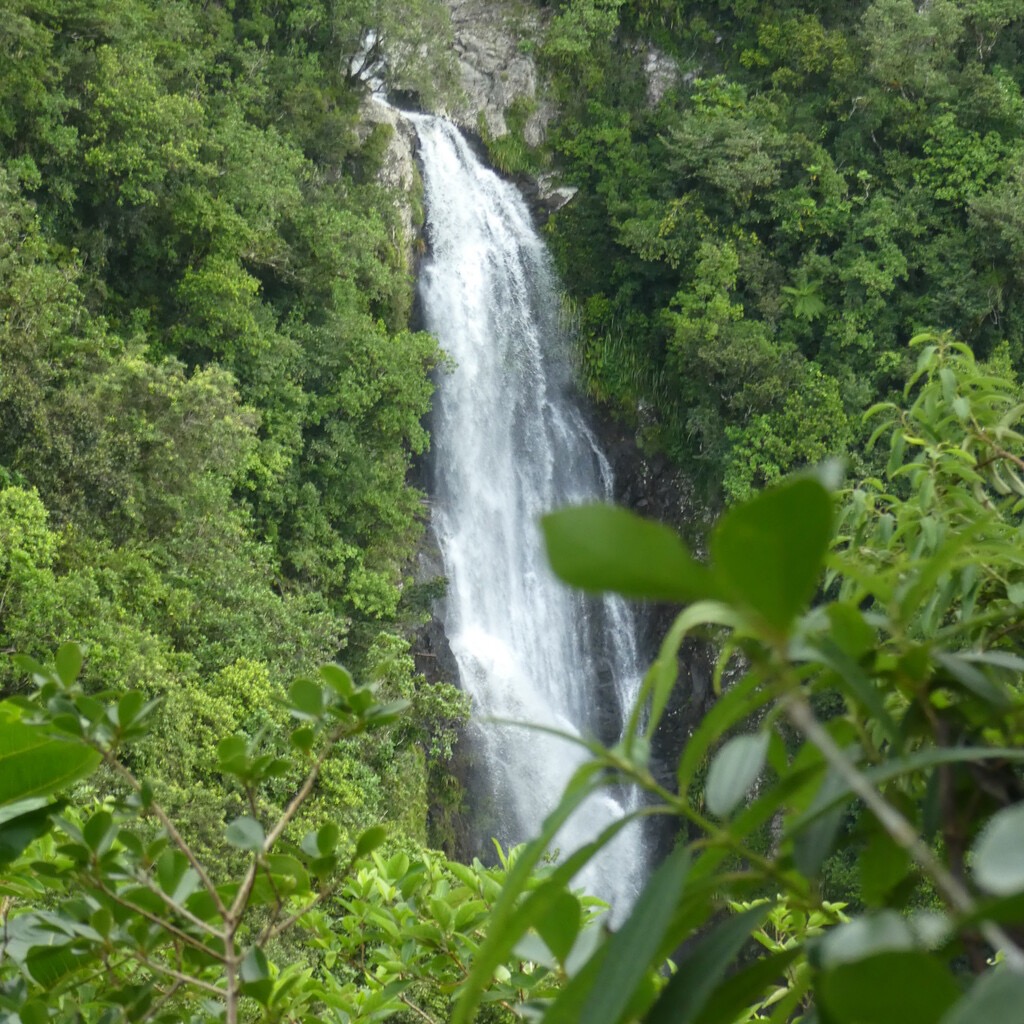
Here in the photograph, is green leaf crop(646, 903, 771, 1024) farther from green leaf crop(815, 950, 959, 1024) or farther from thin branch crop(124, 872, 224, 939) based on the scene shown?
thin branch crop(124, 872, 224, 939)

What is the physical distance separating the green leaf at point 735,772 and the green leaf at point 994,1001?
0.32 ft

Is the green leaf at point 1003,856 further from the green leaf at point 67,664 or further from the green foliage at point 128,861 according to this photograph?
the green leaf at point 67,664

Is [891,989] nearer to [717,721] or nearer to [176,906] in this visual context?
[717,721]

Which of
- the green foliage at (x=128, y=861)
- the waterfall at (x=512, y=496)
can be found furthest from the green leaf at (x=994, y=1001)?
the waterfall at (x=512, y=496)

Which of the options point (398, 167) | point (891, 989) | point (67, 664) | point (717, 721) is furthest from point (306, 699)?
point (398, 167)

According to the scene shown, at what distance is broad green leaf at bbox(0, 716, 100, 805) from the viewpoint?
0.51 m

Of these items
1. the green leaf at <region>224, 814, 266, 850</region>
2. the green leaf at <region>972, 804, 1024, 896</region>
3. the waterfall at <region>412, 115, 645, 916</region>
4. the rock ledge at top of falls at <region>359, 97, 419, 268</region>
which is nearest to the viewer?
the green leaf at <region>972, 804, 1024, 896</region>

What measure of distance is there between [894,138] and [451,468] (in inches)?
209

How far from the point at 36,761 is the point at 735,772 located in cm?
38

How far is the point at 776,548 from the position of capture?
20 cm

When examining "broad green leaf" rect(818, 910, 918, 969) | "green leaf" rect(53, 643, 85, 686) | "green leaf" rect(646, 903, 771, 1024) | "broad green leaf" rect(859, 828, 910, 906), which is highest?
"broad green leaf" rect(818, 910, 918, 969)

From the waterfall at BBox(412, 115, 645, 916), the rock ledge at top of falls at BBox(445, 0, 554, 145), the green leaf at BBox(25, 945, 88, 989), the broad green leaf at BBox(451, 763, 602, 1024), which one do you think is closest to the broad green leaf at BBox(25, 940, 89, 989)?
the green leaf at BBox(25, 945, 88, 989)

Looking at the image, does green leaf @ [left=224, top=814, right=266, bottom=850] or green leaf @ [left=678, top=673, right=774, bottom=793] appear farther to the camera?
green leaf @ [left=224, top=814, right=266, bottom=850]

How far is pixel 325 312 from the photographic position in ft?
25.8
